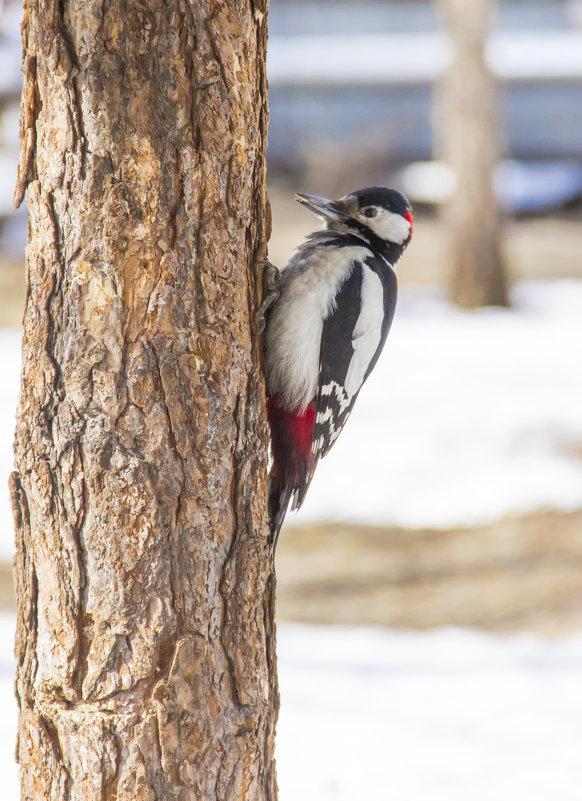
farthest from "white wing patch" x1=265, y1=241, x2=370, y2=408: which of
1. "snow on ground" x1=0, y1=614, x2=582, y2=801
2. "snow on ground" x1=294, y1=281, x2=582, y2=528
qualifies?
"snow on ground" x1=294, y1=281, x2=582, y2=528

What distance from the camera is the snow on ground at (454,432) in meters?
5.80

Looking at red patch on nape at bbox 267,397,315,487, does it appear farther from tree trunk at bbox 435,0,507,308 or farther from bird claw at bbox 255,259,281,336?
tree trunk at bbox 435,0,507,308

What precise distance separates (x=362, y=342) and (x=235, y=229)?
861 millimetres

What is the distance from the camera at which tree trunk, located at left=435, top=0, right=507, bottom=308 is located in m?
8.75

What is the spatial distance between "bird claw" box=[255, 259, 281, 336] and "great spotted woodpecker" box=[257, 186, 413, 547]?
0.04ft

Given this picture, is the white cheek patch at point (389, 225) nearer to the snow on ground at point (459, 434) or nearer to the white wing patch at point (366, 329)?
the white wing patch at point (366, 329)

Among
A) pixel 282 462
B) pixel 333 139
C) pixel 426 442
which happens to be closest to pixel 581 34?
pixel 333 139

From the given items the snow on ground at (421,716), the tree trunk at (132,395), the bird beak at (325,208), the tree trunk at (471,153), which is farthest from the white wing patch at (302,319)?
the tree trunk at (471,153)

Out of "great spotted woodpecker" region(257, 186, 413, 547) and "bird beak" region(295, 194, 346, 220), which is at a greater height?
"bird beak" region(295, 194, 346, 220)

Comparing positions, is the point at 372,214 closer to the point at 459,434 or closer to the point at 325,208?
the point at 325,208

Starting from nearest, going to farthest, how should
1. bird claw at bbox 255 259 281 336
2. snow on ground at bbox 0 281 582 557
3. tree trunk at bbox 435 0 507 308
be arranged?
bird claw at bbox 255 259 281 336, snow on ground at bbox 0 281 582 557, tree trunk at bbox 435 0 507 308

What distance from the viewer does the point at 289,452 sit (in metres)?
2.51

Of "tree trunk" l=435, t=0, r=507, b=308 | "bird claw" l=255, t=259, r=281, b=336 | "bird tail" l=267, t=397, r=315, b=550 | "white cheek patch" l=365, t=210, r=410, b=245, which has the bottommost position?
"bird tail" l=267, t=397, r=315, b=550

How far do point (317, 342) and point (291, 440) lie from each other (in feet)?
0.92
